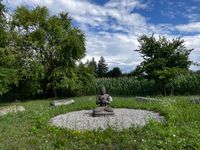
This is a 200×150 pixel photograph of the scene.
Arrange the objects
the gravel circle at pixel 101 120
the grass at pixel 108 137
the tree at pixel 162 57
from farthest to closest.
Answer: the tree at pixel 162 57, the gravel circle at pixel 101 120, the grass at pixel 108 137

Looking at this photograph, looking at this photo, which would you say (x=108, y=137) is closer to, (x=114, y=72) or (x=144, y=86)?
(x=144, y=86)

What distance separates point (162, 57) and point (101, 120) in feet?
52.9

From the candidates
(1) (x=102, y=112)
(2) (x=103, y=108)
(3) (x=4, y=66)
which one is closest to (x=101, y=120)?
(1) (x=102, y=112)

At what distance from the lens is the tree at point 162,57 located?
1107 inches

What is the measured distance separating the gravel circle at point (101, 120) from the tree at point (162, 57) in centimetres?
1220

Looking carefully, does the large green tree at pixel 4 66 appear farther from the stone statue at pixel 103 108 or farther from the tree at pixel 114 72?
the tree at pixel 114 72

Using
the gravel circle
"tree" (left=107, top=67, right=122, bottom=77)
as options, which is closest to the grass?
the gravel circle

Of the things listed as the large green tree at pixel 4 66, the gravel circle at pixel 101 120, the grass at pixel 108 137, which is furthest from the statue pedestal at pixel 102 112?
the large green tree at pixel 4 66

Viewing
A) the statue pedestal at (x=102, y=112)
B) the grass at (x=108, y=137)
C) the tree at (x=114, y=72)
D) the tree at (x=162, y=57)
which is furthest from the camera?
the tree at (x=114, y=72)

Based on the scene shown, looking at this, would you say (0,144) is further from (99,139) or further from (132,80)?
(132,80)

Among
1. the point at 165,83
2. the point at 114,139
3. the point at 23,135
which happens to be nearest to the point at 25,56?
the point at 165,83

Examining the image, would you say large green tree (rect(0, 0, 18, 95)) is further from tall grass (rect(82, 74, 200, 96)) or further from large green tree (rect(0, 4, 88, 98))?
tall grass (rect(82, 74, 200, 96))

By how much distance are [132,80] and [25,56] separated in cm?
995

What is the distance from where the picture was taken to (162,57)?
28734mm
